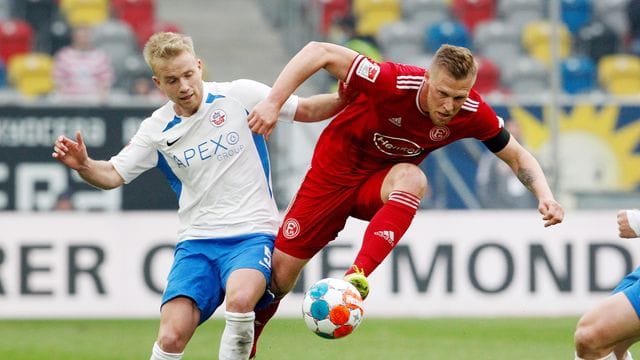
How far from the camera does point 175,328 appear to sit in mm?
6578

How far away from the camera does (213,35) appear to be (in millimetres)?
17672

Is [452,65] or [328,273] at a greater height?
[452,65]

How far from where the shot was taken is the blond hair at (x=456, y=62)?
6445 millimetres

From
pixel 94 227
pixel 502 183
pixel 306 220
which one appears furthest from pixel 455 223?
pixel 306 220

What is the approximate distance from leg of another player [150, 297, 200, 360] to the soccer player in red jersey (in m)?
0.70

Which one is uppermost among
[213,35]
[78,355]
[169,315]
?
[213,35]

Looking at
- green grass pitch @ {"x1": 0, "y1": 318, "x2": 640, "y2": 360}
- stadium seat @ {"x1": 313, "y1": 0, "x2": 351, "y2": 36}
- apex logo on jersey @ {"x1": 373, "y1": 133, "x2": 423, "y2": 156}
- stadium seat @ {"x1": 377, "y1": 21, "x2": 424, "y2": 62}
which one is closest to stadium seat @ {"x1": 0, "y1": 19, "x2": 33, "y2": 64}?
stadium seat @ {"x1": 313, "y1": 0, "x2": 351, "y2": 36}

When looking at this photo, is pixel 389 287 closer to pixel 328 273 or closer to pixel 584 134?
pixel 328 273

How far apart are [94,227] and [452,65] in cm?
637

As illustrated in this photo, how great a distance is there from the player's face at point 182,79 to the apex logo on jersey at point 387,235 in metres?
1.22

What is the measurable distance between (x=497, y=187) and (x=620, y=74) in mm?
4003

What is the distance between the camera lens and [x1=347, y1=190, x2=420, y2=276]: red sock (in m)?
6.69

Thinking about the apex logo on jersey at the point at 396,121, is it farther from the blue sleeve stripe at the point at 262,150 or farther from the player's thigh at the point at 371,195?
the blue sleeve stripe at the point at 262,150

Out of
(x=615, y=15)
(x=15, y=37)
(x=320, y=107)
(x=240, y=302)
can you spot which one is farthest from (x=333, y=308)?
(x=615, y=15)
